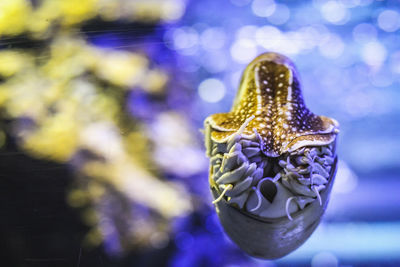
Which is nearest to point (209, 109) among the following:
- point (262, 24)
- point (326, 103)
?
point (262, 24)

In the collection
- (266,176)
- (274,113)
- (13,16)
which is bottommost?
(266,176)

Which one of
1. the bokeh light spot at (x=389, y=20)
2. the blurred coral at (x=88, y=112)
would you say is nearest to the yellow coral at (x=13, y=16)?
the blurred coral at (x=88, y=112)

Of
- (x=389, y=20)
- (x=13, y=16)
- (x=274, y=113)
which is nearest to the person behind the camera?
(x=274, y=113)

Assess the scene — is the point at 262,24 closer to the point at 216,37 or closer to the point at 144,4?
the point at 216,37

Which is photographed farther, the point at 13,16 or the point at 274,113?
the point at 13,16

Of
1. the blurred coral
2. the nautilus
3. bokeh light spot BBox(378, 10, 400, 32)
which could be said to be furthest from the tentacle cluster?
bokeh light spot BBox(378, 10, 400, 32)

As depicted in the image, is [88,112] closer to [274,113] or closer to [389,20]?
[274,113]

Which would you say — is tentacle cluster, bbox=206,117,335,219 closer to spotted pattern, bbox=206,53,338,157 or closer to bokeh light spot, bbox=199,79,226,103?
spotted pattern, bbox=206,53,338,157

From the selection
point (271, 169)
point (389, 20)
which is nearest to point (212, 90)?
point (271, 169)
